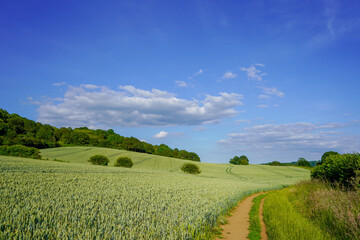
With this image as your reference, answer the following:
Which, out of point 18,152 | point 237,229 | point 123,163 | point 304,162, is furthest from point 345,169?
point 304,162

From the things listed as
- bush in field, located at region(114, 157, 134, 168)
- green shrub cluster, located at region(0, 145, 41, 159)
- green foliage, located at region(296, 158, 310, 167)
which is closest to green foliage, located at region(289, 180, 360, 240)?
bush in field, located at region(114, 157, 134, 168)

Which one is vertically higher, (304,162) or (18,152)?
(304,162)

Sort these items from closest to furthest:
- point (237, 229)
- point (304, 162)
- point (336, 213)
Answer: point (336, 213) < point (237, 229) < point (304, 162)

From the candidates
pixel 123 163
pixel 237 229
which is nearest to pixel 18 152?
pixel 123 163

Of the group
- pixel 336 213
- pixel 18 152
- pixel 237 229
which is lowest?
pixel 237 229

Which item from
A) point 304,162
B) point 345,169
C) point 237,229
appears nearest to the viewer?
point 237,229

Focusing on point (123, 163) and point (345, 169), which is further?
point (123, 163)

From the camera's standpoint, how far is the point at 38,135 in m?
96.4

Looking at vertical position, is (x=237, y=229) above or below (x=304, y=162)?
below

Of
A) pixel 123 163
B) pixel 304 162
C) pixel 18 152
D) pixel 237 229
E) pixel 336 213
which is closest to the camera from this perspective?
pixel 336 213

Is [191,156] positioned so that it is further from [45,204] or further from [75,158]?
[45,204]

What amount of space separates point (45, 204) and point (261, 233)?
28.4ft

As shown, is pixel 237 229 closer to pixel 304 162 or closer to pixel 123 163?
pixel 123 163

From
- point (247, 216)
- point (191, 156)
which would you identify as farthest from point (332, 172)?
point (191, 156)
